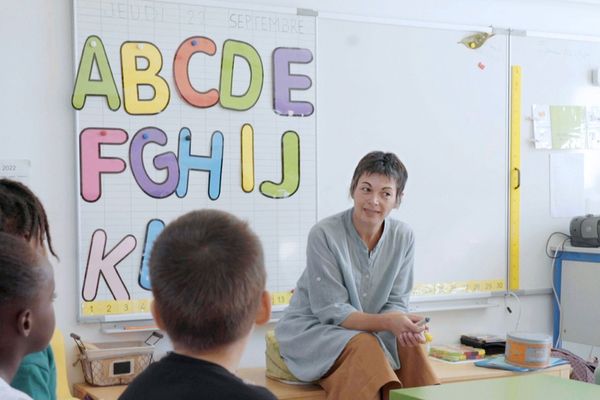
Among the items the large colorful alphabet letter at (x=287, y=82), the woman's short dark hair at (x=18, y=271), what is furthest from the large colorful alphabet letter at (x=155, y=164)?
the woman's short dark hair at (x=18, y=271)

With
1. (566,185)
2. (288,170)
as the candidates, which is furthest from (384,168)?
(566,185)

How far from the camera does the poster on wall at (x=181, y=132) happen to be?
3307mm

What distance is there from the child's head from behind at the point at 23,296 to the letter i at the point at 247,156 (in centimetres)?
216

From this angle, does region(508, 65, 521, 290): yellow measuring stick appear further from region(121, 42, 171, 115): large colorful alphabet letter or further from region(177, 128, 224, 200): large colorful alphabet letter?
region(121, 42, 171, 115): large colorful alphabet letter

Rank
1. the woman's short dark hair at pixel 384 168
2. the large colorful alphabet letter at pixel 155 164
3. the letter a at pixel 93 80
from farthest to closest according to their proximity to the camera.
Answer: the large colorful alphabet letter at pixel 155 164 → the letter a at pixel 93 80 → the woman's short dark hair at pixel 384 168

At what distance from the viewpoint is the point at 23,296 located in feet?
4.49

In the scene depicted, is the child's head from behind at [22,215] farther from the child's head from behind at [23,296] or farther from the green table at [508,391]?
the green table at [508,391]

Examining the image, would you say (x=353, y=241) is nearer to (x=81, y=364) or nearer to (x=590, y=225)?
(x=81, y=364)

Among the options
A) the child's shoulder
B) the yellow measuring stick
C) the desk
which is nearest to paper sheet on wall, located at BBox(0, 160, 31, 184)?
the desk

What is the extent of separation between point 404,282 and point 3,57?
1.74 meters

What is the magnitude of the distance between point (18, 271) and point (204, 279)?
311mm

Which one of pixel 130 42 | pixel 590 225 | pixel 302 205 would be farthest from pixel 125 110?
pixel 590 225

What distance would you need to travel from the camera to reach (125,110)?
3.35m

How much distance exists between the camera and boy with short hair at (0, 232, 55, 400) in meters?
1.34
